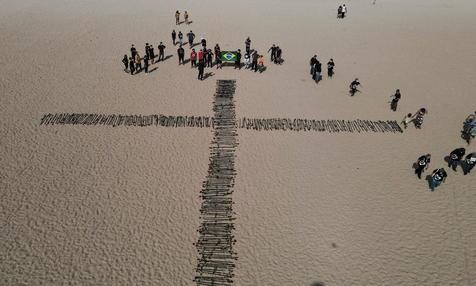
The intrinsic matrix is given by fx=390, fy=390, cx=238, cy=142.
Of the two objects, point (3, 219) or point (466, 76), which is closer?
point (3, 219)

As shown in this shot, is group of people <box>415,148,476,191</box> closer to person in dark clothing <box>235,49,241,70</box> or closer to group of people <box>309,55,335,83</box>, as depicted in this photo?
group of people <box>309,55,335,83</box>

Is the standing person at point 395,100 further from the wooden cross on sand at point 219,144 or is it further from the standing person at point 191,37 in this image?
the standing person at point 191,37

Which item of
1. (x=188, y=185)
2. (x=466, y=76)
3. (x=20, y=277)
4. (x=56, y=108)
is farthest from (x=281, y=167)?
(x=466, y=76)

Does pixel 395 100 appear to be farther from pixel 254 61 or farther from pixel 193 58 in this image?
pixel 193 58

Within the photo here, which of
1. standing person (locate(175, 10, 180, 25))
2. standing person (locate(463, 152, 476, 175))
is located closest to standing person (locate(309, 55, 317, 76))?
standing person (locate(463, 152, 476, 175))

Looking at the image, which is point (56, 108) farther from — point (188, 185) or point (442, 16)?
point (442, 16)

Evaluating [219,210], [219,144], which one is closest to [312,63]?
[219,144]
